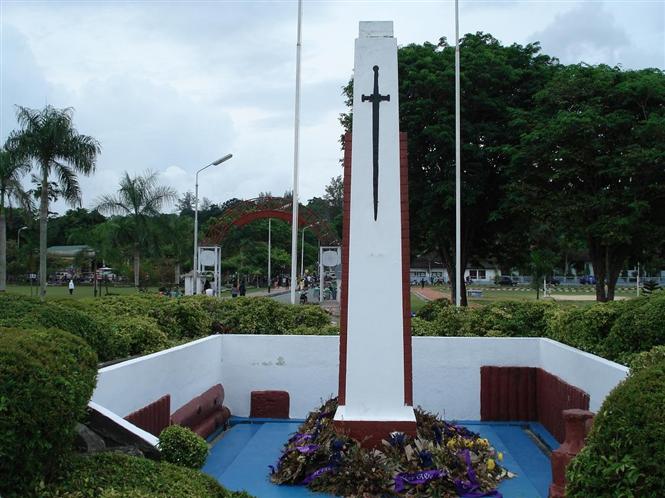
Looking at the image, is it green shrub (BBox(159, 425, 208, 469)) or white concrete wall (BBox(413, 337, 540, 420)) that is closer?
green shrub (BBox(159, 425, 208, 469))

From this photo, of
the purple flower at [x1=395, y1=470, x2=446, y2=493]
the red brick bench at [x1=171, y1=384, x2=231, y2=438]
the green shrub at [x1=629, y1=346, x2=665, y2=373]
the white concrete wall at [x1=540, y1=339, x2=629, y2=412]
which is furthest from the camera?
the red brick bench at [x1=171, y1=384, x2=231, y2=438]

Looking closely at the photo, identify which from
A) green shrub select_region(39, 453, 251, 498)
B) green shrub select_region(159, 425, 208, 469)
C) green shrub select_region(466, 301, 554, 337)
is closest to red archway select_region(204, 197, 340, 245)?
green shrub select_region(466, 301, 554, 337)

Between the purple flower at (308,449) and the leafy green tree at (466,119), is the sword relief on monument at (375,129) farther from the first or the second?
the leafy green tree at (466,119)

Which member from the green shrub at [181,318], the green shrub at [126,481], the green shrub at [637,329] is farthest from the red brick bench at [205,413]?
the green shrub at [637,329]

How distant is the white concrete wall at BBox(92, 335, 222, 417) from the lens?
717cm

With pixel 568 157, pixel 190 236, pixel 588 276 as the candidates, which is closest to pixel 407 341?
pixel 568 157

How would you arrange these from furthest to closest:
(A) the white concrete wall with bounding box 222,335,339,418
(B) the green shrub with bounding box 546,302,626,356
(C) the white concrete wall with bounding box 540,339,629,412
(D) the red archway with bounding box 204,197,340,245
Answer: (D) the red archway with bounding box 204,197,340,245 < (A) the white concrete wall with bounding box 222,335,339,418 < (B) the green shrub with bounding box 546,302,626,356 < (C) the white concrete wall with bounding box 540,339,629,412

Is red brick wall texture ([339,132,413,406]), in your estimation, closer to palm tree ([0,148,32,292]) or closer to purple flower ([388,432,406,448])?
purple flower ([388,432,406,448])

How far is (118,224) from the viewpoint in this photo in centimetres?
3544

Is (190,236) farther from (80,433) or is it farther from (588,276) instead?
(588,276)

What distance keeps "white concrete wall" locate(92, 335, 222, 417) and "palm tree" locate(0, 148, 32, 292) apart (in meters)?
17.0

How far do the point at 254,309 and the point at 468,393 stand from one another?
4.49 m

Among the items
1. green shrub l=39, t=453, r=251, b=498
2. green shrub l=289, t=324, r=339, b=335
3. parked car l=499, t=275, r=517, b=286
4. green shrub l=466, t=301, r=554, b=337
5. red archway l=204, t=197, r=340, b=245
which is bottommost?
green shrub l=39, t=453, r=251, b=498

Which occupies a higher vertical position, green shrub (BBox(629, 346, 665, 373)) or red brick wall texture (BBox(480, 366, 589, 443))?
green shrub (BBox(629, 346, 665, 373))
